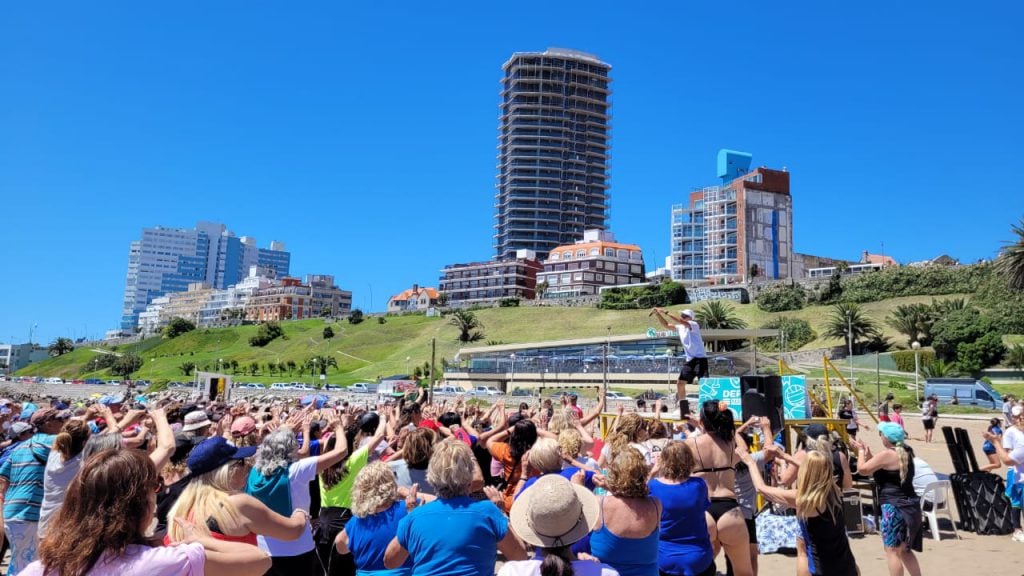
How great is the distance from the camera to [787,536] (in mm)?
8609

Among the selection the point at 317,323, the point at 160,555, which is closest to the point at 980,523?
the point at 160,555

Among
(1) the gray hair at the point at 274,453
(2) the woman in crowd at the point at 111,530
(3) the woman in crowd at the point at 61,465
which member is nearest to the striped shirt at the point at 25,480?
(3) the woman in crowd at the point at 61,465

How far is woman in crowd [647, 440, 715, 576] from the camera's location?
4.51 m

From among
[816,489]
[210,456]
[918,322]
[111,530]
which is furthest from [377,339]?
[111,530]

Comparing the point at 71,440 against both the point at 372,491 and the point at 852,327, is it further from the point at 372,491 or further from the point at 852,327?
the point at 852,327

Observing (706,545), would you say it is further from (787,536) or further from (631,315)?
(631,315)

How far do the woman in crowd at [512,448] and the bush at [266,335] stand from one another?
117 metres

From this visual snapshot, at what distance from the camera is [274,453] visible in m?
4.32

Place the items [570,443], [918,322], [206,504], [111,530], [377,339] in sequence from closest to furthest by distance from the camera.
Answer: [111,530], [206,504], [570,443], [918,322], [377,339]

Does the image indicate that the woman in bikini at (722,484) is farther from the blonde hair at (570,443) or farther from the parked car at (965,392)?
the parked car at (965,392)

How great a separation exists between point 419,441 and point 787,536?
5.65 m

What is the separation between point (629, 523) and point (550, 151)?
141 meters

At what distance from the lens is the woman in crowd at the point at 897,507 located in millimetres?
5883

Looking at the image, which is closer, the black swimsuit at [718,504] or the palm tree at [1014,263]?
the black swimsuit at [718,504]
